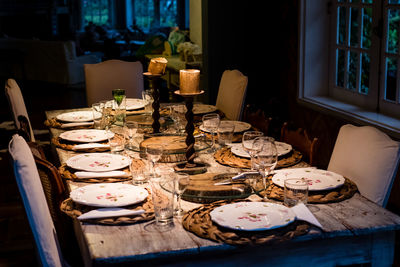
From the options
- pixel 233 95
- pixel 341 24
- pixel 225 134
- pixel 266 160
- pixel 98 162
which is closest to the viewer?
pixel 266 160

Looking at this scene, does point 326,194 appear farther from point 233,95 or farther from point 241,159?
point 233,95

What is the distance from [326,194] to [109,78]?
2519 mm

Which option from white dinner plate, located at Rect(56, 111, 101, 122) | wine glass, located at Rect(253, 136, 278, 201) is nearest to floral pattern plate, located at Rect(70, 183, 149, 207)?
wine glass, located at Rect(253, 136, 278, 201)

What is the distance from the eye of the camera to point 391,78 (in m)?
3.76

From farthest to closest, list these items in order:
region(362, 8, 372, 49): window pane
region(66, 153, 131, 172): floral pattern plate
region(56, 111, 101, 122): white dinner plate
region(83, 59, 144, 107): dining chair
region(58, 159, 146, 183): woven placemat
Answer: region(83, 59, 144, 107): dining chair, region(362, 8, 372, 49): window pane, region(56, 111, 101, 122): white dinner plate, region(66, 153, 131, 172): floral pattern plate, region(58, 159, 146, 183): woven placemat

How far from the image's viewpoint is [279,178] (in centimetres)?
211

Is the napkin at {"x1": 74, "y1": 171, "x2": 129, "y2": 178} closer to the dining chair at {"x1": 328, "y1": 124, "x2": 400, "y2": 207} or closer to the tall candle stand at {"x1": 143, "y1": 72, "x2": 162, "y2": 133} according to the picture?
the tall candle stand at {"x1": 143, "y1": 72, "x2": 162, "y2": 133}

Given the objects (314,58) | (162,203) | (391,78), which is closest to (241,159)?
(162,203)

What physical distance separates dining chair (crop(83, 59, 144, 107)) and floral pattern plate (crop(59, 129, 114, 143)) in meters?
1.19

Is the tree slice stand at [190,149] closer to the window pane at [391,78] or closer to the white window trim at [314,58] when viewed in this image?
the window pane at [391,78]

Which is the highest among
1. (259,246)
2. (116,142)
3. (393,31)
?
(393,31)

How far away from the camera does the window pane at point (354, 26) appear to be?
163 inches

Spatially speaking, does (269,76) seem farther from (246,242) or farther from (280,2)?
(246,242)

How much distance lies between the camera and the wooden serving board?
1.91 metres
